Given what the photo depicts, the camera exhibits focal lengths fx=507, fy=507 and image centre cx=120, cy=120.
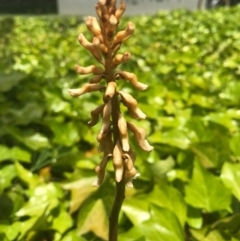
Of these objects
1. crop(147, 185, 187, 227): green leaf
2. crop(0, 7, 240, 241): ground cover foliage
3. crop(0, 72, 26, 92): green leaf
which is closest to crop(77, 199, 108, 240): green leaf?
crop(0, 7, 240, 241): ground cover foliage

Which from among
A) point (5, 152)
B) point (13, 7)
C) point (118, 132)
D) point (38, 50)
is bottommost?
point (13, 7)

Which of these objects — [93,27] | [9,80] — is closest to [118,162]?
[93,27]

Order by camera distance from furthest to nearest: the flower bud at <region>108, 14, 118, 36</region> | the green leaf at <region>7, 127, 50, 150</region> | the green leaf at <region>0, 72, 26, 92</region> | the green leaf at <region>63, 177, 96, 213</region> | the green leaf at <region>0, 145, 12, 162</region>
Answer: the green leaf at <region>0, 72, 26, 92</region>
the green leaf at <region>7, 127, 50, 150</region>
the green leaf at <region>0, 145, 12, 162</region>
the green leaf at <region>63, 177, 96, 213</region>
the flower bud at <region>108, 14, 118, 36</region>

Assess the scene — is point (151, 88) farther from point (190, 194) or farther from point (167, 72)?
point (190, 194)

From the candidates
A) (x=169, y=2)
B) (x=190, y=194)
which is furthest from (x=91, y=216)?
(x=169, y=2)

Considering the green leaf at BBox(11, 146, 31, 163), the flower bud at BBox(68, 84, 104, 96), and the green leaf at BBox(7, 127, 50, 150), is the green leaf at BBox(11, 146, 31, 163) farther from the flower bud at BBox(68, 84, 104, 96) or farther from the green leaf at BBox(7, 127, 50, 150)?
the flower bud at BBox(68, 84, 104, 96)

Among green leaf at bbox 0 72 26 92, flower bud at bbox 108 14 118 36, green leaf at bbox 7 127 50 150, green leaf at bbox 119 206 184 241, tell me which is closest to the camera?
flower bud at bbox 108 14 118 36

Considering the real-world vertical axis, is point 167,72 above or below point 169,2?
above
